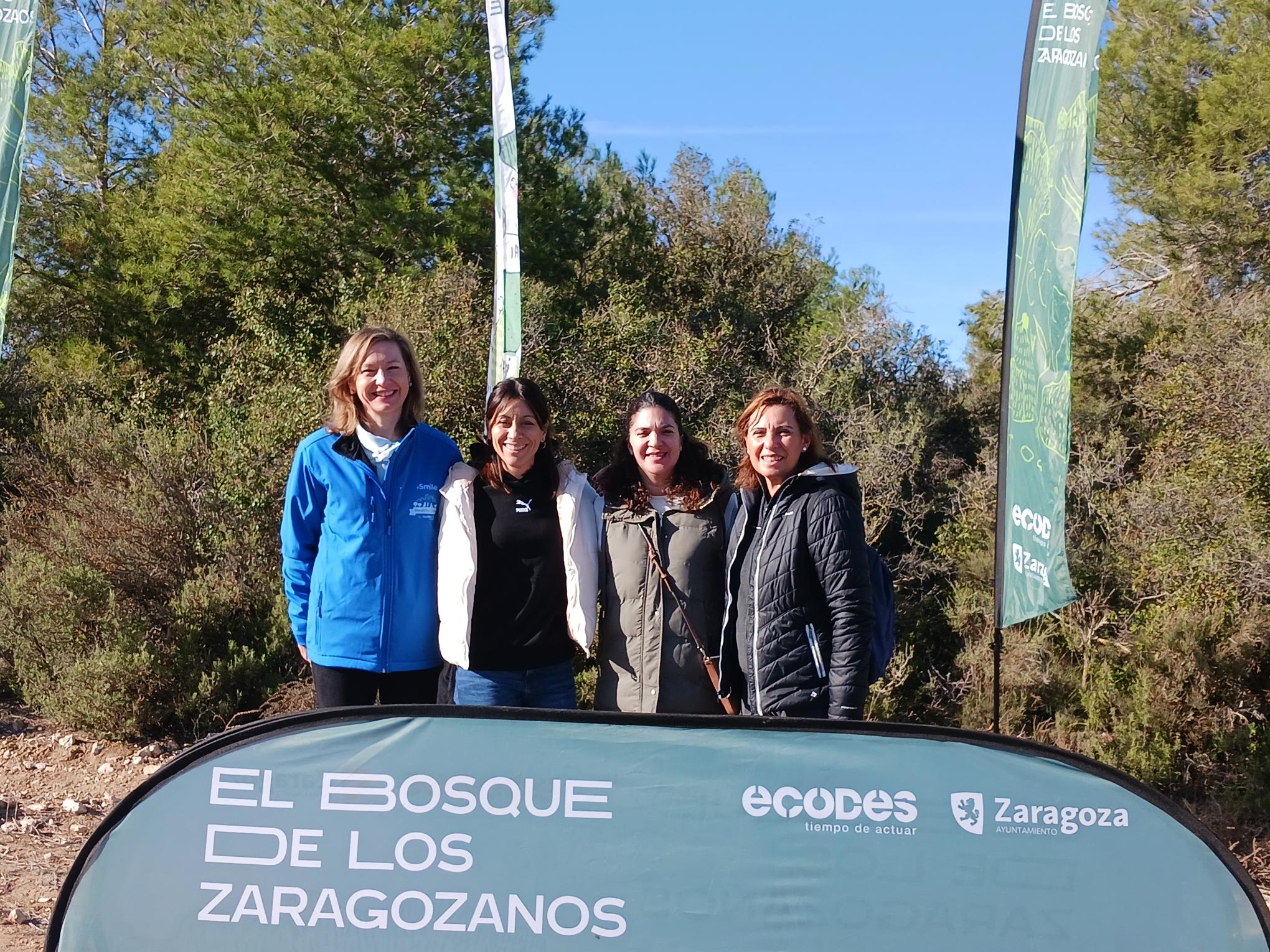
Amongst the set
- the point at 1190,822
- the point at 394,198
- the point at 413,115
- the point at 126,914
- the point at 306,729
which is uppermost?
the point at 413,115

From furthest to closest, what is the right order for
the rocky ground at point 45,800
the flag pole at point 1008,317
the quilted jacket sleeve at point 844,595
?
1. the flag pole at point 1008,317
2. the rocky ground at point 45,800
3. the quilted jacket sleeve at point 844,595

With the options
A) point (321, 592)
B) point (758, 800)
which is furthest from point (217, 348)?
point (758, 800)

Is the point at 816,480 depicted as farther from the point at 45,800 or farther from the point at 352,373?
the point at 45,800

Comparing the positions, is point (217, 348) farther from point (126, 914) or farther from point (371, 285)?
point (126, 914)

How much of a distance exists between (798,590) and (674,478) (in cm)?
60

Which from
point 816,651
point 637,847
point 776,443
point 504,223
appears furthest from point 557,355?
point 637,847

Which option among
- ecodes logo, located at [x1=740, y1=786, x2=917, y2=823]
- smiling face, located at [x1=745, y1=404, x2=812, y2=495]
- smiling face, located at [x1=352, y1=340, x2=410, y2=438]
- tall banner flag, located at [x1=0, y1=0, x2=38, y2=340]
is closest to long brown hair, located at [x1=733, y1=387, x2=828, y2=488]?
smiling face, located at [x1=745, y1=404, x2=812, y2=495]

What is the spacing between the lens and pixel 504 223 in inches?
254

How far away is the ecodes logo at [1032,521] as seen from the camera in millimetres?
4539

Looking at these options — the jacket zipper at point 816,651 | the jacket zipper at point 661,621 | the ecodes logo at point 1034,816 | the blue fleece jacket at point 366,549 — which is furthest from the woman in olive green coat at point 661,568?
the ecodes logo at point 1034,816

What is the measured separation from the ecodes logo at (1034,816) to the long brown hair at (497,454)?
169 centimetres

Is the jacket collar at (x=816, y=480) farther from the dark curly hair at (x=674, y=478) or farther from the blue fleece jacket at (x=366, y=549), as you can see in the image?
the blue fleece jacket at (x=366, y=549)

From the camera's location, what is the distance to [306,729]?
251 centimetres

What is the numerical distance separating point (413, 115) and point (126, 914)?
10054 mm
